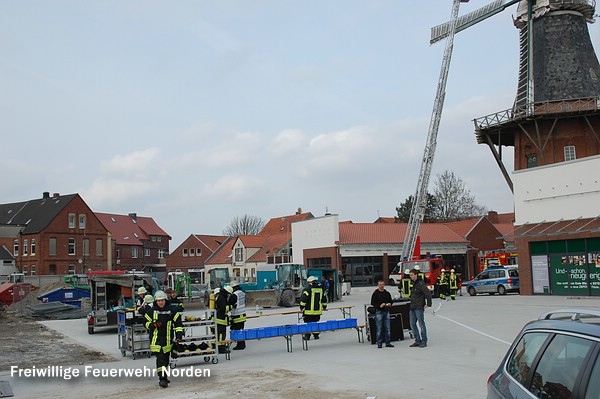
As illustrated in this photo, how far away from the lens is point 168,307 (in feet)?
35.1

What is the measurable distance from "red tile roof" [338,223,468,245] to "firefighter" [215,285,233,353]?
131 feet

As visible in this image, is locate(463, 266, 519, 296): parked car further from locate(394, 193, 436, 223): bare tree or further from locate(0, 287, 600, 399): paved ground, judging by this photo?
locate(394, 193, 436, 223): bare tree

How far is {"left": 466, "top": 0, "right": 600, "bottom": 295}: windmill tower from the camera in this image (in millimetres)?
31328

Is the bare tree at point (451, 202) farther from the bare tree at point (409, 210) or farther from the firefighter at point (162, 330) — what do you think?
the firefighter at point (162, 330)

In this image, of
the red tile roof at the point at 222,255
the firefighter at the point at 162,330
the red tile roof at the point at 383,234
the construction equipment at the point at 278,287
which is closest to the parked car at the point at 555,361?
the firefighter at the point at 162,330

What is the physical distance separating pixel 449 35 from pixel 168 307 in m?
42.7

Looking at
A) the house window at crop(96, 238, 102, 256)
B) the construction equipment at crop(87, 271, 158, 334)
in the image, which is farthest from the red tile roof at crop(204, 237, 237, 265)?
the construction equipment at crop(87, 271, 158, 334)

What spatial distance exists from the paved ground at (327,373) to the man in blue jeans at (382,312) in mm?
384

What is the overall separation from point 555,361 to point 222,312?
10677 mm

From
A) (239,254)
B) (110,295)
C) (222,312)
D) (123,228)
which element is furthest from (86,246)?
(222,312)

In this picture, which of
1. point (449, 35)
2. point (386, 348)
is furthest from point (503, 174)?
point (386, 348)

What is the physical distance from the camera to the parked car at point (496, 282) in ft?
118

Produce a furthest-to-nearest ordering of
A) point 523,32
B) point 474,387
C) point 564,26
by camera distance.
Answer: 1. point 523,32
2. point 564,26
3. point 474,387

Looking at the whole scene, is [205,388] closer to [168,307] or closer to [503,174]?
[168,307]
